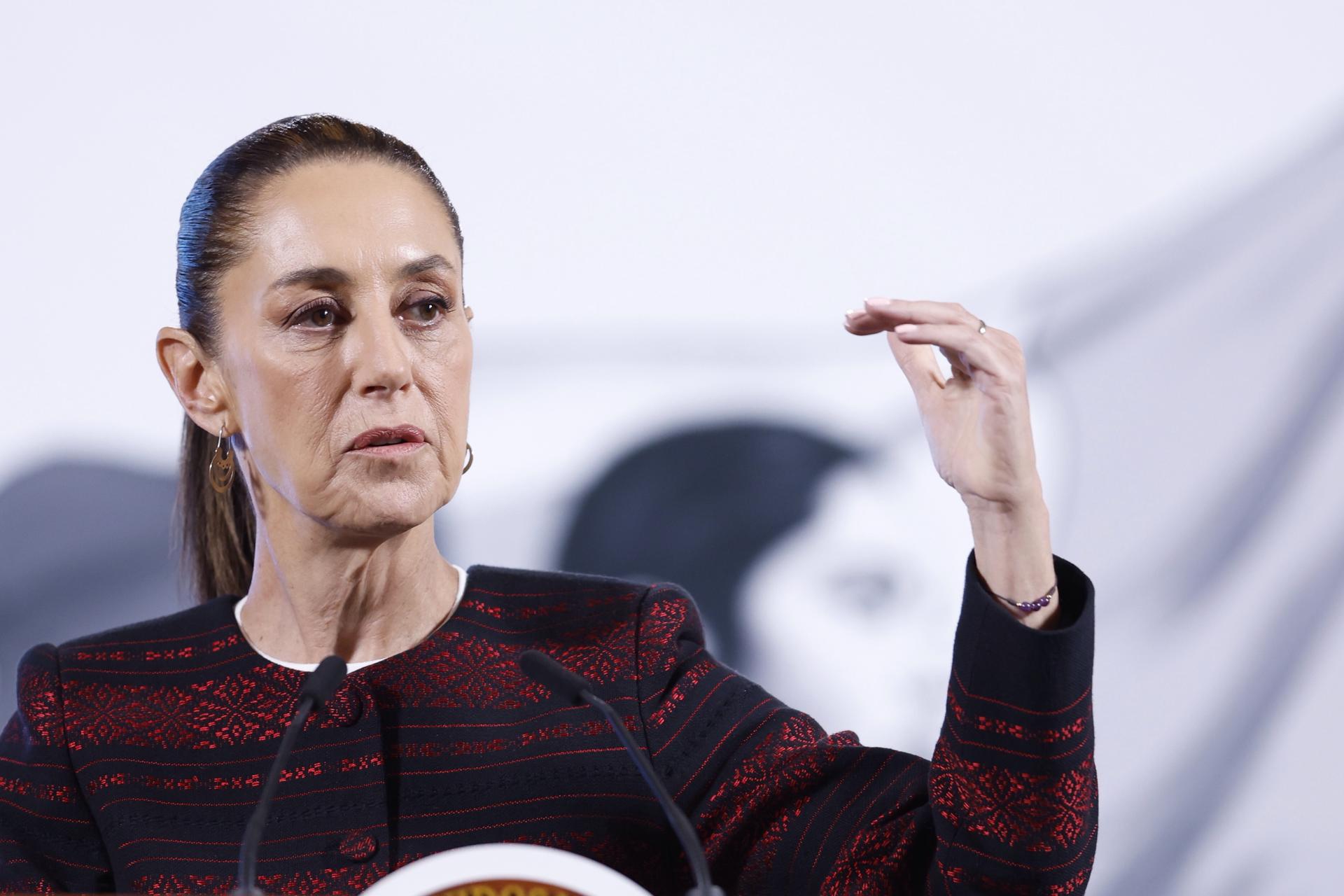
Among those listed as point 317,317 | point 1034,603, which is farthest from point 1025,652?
point 317,317

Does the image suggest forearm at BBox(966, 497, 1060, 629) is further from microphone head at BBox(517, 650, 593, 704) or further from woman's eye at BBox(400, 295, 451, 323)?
woman's eye at BBox(400, 295, 451, 323)

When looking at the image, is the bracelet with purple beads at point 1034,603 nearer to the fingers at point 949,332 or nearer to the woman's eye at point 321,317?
the fingers at point 949,332

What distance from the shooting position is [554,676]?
0.97m

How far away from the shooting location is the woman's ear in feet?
4.54

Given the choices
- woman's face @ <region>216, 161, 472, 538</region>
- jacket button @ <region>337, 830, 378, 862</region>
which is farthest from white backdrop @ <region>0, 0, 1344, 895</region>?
jacket button @ <region>337, 830, 378, 862</region>

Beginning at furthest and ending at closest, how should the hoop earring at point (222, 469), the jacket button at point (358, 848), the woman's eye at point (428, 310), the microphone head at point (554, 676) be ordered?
1. the hoop earring at point (222, 469)
2. the woman's eye at point (428, 310)
3. the jacket button at point (358, 848)
4. the microphone head at point (554, 676)

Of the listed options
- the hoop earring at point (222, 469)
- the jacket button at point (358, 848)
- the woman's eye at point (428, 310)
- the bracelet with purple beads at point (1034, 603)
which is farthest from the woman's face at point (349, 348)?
the bracelet with purple beads at point (1034, 603)

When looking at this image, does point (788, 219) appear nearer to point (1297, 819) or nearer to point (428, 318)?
point (428, 318)

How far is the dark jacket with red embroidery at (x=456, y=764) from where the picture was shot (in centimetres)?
122

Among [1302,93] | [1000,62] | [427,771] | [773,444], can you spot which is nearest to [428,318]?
[427,771]

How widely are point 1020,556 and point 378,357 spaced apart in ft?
2.01

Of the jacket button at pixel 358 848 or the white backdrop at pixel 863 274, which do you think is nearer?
the jacket button at pixel 358 848

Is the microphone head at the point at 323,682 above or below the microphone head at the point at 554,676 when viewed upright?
below

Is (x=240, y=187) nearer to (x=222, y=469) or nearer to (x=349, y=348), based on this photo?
(x=349, y=348)
